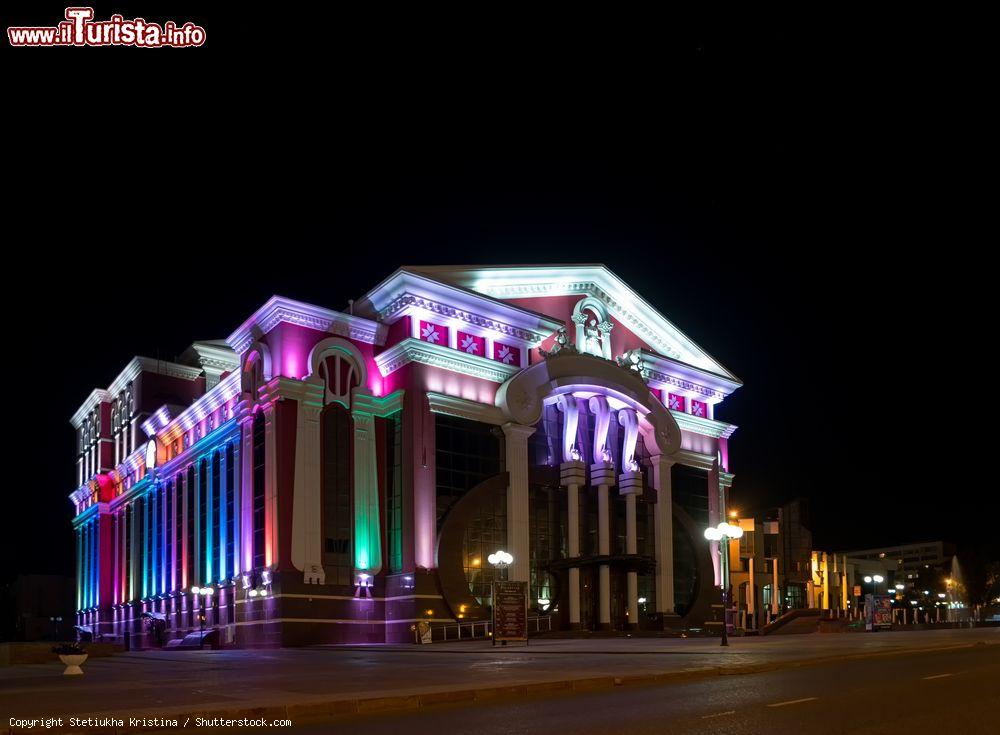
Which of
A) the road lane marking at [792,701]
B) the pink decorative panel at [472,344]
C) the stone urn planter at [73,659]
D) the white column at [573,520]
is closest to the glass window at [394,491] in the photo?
the pink decorative panel at [472,344]

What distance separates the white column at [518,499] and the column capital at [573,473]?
9.14 feet

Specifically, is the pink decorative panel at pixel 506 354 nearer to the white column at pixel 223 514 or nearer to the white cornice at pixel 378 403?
the white cornice at pixel 378 403

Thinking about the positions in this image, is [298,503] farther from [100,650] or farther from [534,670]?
[534,670]

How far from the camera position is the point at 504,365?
56125mm

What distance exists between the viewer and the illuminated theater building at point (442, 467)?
165 ft

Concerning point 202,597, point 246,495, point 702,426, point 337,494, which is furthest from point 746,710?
point 702,426

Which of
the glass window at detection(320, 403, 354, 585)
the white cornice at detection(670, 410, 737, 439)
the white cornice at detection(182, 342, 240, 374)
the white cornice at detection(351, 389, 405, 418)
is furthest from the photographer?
the white cornice at detection(182, 342, 240, 374)

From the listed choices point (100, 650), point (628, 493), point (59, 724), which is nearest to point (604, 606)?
point (628, 493)

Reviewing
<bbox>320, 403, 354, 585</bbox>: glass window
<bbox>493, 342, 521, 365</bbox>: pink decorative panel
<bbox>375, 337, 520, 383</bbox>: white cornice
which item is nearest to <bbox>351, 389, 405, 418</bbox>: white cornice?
<bbox>320, 403, 354, 585</bbox>: glass window

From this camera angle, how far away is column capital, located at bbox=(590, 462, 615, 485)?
58.5 metres

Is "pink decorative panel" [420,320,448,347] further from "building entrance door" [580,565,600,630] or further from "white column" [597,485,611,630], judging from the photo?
"building entrance door" [580,565,600,630]

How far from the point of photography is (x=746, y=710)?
15195 mm

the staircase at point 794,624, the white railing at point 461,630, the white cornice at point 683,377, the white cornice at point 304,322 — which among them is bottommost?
the staircase at point 794,624

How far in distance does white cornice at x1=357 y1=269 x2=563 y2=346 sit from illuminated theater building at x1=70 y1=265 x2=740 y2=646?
12 cm
